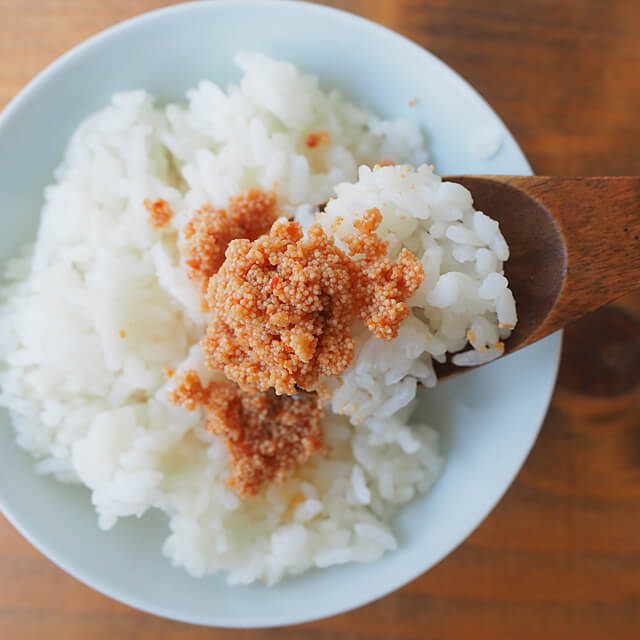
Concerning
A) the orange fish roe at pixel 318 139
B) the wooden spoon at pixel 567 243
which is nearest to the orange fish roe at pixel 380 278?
the wooden spoon at pixel 567 243

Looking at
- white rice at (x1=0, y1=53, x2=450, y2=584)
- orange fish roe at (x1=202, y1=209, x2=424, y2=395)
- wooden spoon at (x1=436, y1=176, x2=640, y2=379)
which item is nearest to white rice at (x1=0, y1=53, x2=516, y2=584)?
white rice at (x1=0, y1=53, x2=450, y2=584)

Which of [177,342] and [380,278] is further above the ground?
[380,278]

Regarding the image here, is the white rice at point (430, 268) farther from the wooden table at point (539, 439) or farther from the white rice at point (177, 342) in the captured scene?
the wooden table at point (539, 439)

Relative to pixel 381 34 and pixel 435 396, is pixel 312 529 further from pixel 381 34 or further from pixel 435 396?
pixel 381 34

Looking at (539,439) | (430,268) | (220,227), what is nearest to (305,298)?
(430,268)

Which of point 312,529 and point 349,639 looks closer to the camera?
point 312,529

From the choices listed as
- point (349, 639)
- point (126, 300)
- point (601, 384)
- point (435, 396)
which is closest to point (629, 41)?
point (601, 384)

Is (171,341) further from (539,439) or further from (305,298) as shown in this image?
(539,439)
